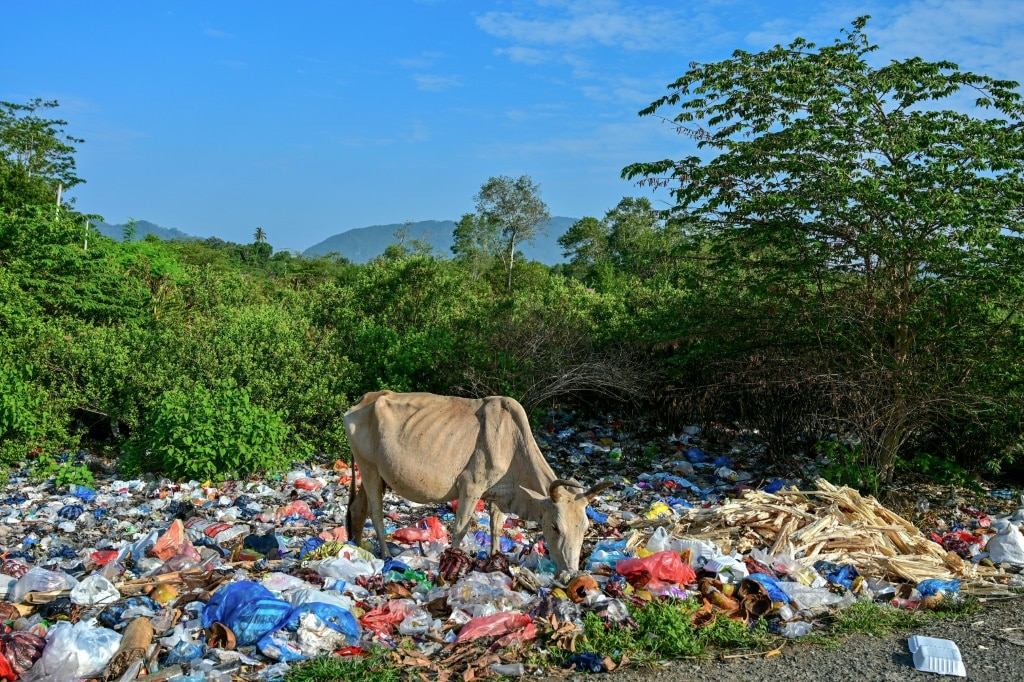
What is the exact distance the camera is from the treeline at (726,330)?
926 centimetres

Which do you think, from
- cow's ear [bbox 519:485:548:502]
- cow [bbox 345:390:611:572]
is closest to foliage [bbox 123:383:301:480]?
cow [bbox 345:390:611:572]

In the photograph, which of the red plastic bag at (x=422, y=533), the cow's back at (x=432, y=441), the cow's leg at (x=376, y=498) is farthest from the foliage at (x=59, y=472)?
the cow's back at (x=432, y=441)

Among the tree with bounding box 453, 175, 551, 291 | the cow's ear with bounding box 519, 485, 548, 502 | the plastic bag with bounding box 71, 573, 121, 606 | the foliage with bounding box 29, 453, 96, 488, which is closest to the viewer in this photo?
the plastic bag with bounding box 71, 573, 121, 606

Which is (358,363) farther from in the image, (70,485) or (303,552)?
(303,552)

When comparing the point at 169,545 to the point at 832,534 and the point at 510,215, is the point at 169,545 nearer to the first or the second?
the point at 832,534

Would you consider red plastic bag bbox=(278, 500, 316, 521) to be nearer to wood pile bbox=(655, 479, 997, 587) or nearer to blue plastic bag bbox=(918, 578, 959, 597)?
wood pile bbox=(655, 479, 997, 587)

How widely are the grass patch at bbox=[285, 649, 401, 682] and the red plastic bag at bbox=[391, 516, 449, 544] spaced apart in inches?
95.9

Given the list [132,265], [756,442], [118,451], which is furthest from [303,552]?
[132,265]

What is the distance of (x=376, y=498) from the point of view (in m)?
6.66

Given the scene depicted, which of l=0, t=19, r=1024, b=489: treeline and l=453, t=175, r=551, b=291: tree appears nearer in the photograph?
l=0, t=19, r=1024, b=489: treeline

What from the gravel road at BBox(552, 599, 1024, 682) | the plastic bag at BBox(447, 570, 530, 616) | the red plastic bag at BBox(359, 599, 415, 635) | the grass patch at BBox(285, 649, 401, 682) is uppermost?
the plastic bag at BBox(447, 570, 530, 616)

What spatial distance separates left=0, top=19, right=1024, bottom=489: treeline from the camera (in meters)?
9.26

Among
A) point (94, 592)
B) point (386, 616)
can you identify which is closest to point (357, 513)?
point (386, 616)

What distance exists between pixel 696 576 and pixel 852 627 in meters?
1.06
